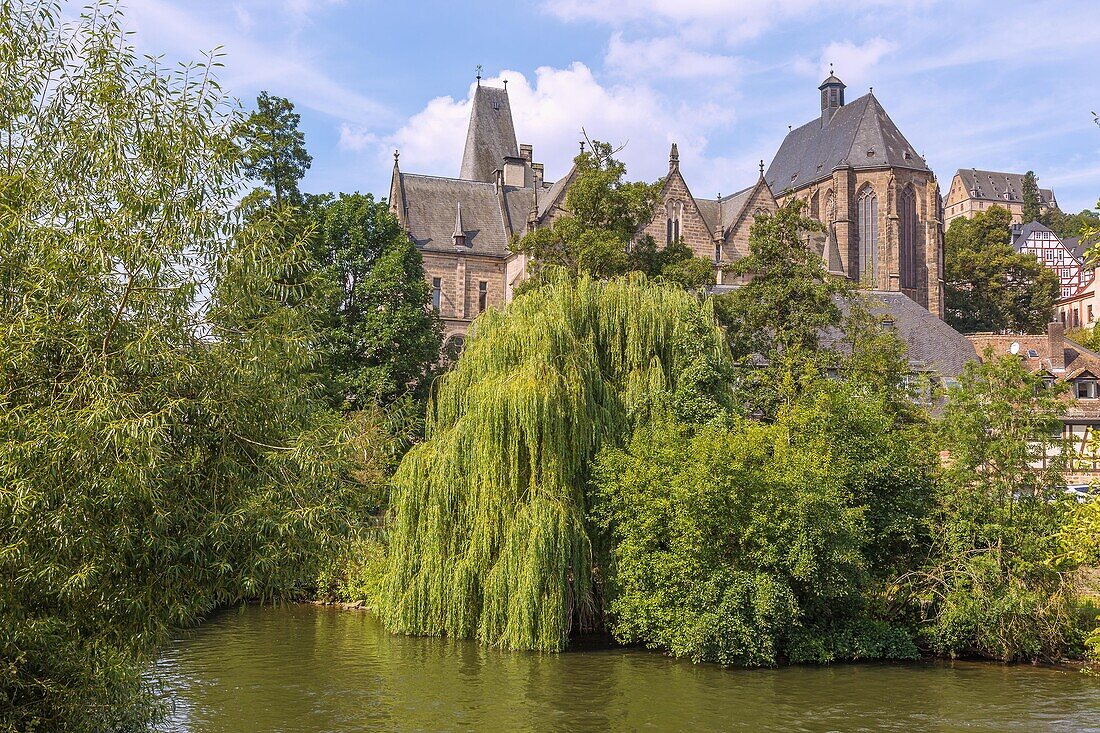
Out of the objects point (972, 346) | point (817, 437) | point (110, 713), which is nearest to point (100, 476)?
point (110, 713)

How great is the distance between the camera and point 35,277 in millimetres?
9188

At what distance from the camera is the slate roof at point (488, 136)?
69875 millimetres

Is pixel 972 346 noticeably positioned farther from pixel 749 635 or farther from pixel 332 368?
pixel 749 635

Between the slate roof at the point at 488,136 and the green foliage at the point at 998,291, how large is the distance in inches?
1346

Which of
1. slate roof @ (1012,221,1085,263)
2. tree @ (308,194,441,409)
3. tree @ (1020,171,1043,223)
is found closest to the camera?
tree @ (308,194,441,409)

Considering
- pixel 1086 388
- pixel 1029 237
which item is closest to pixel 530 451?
pixel 1086 388

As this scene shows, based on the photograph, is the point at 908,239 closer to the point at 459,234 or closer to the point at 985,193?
the point at 459,234

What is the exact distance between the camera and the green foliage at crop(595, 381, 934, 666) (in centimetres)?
2006

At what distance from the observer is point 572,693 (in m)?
18.0

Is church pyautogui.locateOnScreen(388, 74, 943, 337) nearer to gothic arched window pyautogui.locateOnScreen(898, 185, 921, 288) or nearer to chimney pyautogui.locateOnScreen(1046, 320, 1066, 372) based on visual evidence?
gothic arched window pyautogui.locateOnScreen(898, 185, 921, 288)

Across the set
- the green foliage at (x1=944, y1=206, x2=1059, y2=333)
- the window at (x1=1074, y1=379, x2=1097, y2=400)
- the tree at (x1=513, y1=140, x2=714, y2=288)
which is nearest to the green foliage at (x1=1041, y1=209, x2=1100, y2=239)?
the green foliage at (x1=944, y1=206, x2=1059, y2=333)

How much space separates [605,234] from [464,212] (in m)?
32.3

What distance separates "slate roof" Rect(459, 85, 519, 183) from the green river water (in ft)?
167

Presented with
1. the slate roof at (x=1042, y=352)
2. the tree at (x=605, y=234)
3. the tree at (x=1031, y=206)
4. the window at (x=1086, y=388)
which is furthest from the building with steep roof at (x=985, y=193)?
the tree at (x=605, y=234)
